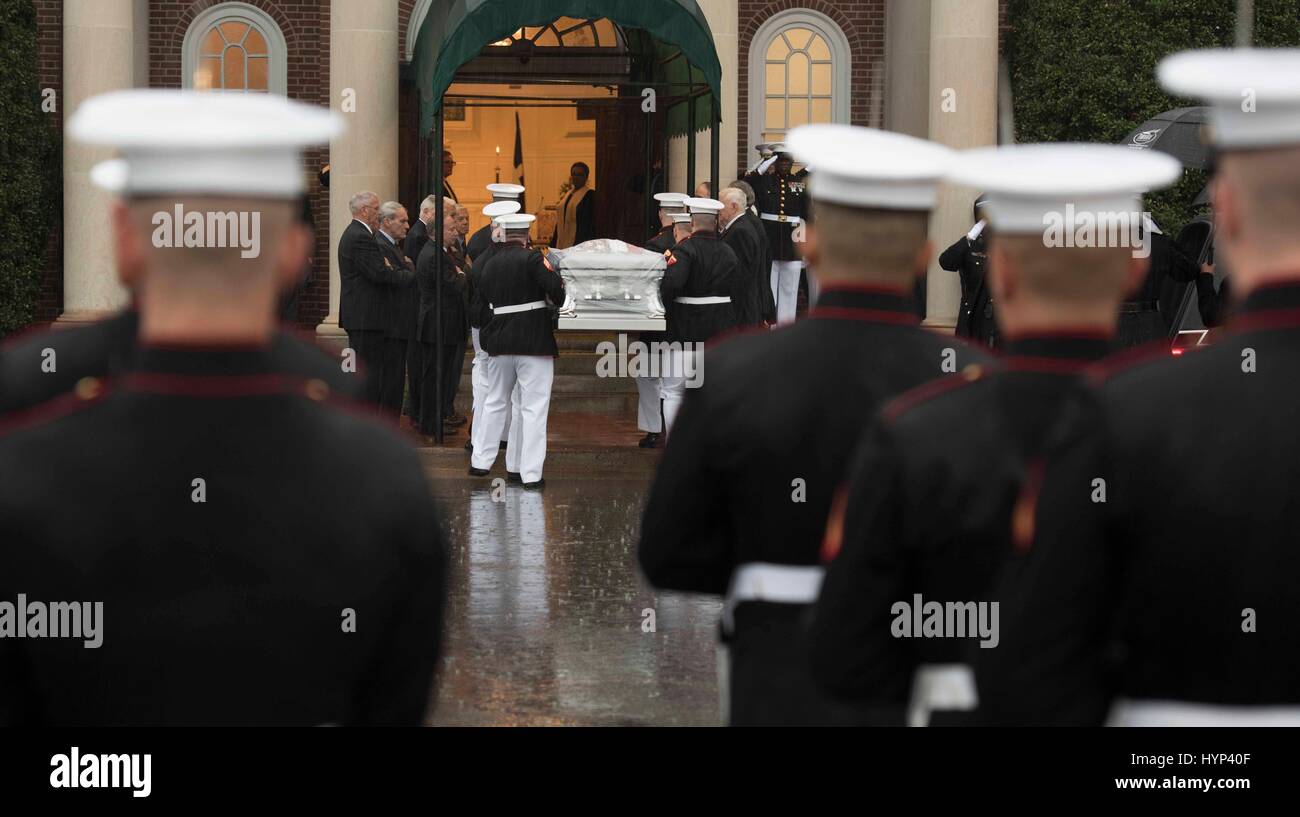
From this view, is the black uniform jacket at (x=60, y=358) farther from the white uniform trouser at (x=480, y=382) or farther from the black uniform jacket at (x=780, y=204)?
the black uniform jacket at (x=780, y=204)

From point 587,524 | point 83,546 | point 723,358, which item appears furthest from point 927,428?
point 587,524

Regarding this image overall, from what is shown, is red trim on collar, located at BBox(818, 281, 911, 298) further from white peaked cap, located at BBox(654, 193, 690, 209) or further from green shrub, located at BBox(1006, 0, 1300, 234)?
green shrub, located at BBox(1006, 0, 1300, 234)

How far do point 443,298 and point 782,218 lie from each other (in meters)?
4.48

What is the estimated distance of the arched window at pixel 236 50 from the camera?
77.2ft

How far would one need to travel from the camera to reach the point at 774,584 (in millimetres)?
3992

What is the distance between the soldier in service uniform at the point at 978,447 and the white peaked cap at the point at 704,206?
1273 centimetres

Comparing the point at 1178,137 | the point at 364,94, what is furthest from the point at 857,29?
the point at 1178,137

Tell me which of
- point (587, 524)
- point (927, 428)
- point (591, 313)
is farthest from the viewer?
point (591, 313)

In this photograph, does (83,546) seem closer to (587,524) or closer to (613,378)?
(587,524)

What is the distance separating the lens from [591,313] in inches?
615

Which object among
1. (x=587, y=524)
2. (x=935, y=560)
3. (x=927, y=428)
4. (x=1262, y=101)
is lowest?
(x=587, y=524)

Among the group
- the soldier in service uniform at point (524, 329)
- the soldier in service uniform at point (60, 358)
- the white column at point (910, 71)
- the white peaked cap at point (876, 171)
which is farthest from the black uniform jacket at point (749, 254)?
the white peaked cap at point (876, 171)

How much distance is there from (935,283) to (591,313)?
270 inches

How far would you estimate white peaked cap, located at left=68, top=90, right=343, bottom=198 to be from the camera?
248cm
